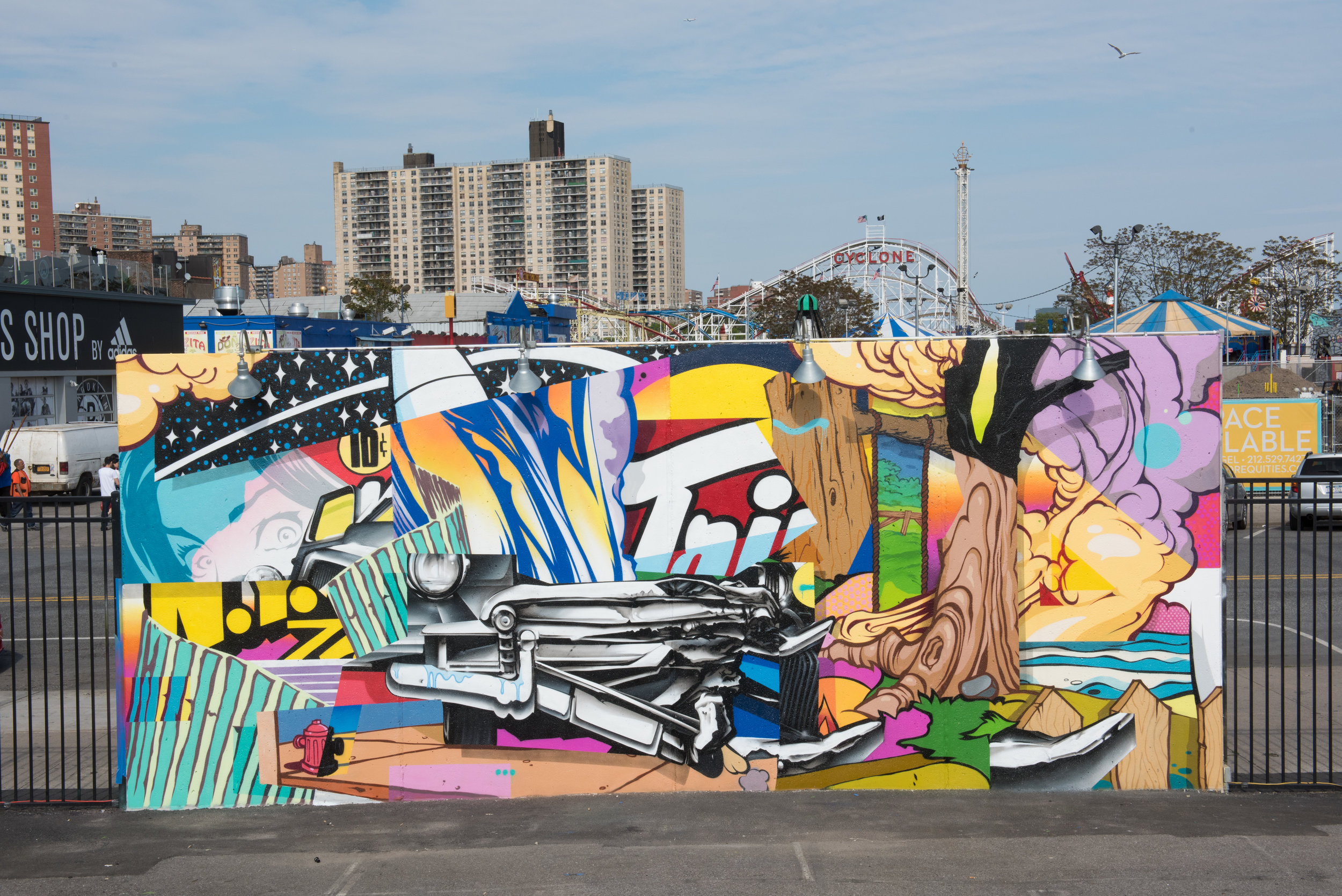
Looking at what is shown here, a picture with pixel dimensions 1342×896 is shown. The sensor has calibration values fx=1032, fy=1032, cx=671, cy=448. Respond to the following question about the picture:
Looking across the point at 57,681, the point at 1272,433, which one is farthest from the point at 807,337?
the point at 1272,433

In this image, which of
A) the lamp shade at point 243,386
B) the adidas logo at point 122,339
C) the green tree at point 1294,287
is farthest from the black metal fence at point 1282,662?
the green tree at point 1294,287

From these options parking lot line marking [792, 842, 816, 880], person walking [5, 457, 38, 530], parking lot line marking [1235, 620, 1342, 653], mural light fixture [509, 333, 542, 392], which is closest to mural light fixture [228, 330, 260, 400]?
mural light fixture [509, 333, 542, 392]

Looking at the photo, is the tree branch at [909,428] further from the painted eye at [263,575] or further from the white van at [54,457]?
the white van at [54,457]

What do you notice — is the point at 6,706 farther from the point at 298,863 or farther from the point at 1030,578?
Result: the point at 1030,578

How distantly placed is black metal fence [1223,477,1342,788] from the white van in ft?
81.7

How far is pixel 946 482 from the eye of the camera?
757 cm

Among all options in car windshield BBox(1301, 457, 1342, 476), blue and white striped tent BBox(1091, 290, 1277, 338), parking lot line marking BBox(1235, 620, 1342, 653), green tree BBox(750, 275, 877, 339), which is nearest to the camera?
parking lot line marking BBox(1235, 620, 1342, 653)

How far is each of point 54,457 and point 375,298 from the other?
39.6 metres

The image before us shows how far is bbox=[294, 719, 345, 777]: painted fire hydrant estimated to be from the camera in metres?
7.55

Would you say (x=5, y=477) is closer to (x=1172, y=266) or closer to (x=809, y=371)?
(x=809, y=371)

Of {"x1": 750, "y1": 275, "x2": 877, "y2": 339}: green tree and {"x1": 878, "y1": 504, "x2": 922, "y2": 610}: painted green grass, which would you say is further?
{"x1": 750, "y1": 275, "x2": 877, "y2": 339}: green tree

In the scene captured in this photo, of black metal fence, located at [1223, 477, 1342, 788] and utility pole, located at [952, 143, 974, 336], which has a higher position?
utility pole, located at [952, 143, 974, 336]

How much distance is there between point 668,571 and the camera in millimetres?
7555

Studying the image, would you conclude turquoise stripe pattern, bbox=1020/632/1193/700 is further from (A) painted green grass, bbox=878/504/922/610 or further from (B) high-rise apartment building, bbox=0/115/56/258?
(B) high-rise apartment building, bbox=0/115/56/258
